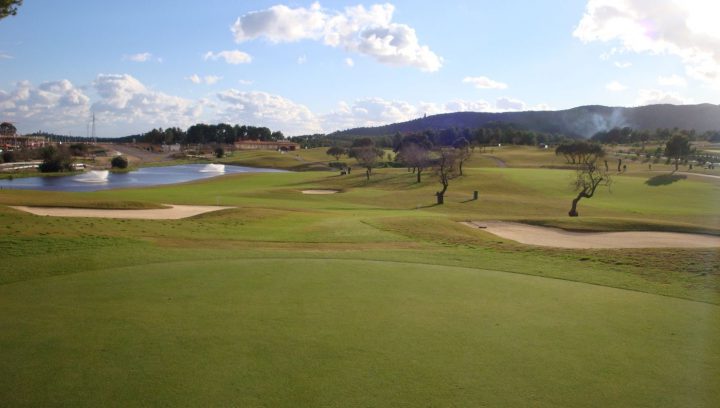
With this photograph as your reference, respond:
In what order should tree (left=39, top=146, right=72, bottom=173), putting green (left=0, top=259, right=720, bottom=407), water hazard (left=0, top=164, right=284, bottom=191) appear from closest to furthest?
putting green (left=0, top=259, right=720, bottom=407) → water hazard (left=0, top=164, right=284, bottom=191) → tree (left=39, top=146, right=72, bottom=173)

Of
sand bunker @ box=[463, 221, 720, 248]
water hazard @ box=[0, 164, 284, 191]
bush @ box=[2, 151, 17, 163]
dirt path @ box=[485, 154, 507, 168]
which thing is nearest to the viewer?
sand bunker @ box=[463, 221, 720, 248]

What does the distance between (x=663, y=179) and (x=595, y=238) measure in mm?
49402

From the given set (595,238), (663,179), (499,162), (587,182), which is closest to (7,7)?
(595,238)

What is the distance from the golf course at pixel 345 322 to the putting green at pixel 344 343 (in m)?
0.04

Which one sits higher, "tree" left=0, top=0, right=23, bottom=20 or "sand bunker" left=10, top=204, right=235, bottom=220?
"tree" left=0, top=0, right=23, bottom=20

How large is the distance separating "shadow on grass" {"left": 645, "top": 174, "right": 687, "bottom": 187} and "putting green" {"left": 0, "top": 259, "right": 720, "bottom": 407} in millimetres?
61369

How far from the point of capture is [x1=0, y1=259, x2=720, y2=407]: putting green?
673 centimetres

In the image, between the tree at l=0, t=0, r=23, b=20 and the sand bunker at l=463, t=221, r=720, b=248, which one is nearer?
the tree at l=0, t=0, r=23, b=20

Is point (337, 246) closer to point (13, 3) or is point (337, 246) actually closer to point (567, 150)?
point (13, 3)

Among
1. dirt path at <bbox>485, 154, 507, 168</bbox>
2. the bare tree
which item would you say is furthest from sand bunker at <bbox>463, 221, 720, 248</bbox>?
dirt path at <bbox>485, 154, 507, 168</bbox>

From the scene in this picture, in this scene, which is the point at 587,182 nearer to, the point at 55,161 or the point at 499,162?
the point at 499,162

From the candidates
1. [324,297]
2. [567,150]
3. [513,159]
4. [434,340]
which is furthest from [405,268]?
[513,159]

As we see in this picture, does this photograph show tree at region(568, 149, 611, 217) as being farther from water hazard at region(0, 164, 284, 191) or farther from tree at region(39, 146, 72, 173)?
tree at region(39, 146, 72, 173)

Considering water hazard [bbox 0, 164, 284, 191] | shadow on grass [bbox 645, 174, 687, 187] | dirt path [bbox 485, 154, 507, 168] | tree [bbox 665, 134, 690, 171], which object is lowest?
water hazard [bbox 0, 164, 284, 191]
